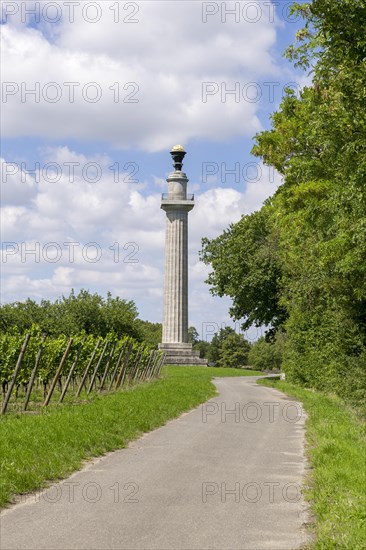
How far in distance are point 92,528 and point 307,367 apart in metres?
30.8

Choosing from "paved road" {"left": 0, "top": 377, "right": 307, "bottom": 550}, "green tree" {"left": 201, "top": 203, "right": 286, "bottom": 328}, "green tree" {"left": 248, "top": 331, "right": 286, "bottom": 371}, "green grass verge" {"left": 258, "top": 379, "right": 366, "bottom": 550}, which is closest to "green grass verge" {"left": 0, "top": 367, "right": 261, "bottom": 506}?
"paved road" {"left": 0, "top": 377, "right": 307, "bottom": 550}

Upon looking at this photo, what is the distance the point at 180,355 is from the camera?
2992 inches

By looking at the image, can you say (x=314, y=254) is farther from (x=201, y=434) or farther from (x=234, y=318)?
(x=234, y=318)

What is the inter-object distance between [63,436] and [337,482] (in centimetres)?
510

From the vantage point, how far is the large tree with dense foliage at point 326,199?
587 inches

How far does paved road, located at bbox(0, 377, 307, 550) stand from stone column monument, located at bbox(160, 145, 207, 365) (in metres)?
62.8

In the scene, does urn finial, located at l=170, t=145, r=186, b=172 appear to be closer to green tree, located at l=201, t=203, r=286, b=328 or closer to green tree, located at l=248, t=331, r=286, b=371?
green tree, located at l=201, t=203, r=286, b=328

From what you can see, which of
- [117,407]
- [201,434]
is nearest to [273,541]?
[201,434]

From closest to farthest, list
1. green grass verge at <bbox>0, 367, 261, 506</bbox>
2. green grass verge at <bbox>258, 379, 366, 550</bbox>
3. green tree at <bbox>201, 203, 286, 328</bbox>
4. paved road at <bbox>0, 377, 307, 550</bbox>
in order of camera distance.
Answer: paved road at <bbox>0, 377, 307, 550</bbox>, green grass verge at <bbox>258, 379, 366, 550</bbox>, green grass verge at <bbox>0, 367, 261, 506</bbox>, green tree at <bbox>201, 203, 286, 328</bbox>

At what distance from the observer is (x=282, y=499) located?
941 cm

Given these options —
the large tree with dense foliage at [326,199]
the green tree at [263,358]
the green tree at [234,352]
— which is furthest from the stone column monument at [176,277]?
the green tree at [234,352]

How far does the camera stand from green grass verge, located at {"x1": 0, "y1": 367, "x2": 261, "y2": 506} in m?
9.86

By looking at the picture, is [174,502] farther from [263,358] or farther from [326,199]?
[263,358]

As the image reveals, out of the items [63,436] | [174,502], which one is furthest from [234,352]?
[174,502]
